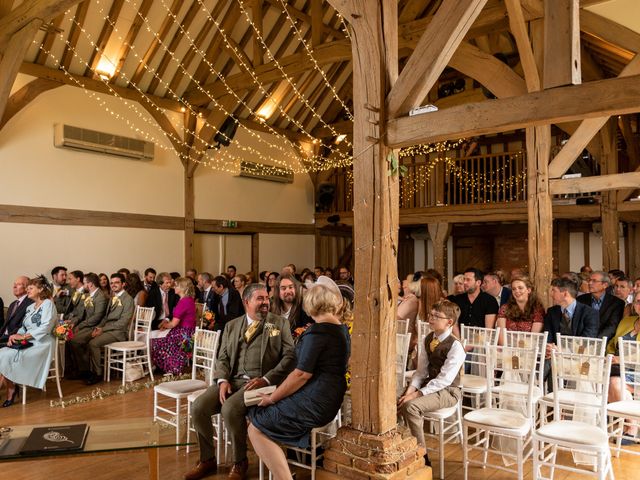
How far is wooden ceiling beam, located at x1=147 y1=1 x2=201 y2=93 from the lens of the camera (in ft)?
30.7

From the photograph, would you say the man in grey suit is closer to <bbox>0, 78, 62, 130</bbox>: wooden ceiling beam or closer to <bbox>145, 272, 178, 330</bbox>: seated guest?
<bbox>145, 272, 178, 330</bbox>: seated guest

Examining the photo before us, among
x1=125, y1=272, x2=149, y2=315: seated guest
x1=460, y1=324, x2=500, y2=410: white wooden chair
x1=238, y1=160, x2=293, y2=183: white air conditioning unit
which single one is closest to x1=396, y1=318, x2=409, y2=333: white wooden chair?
x1=460, y1=324, x2=500, y2=410: white wooden chair

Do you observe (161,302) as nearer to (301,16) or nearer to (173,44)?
(173,44)

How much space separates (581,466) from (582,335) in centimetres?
114

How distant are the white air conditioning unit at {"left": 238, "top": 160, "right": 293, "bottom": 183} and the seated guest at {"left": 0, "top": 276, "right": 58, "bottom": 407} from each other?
6876mm

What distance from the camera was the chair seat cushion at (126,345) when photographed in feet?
21.1

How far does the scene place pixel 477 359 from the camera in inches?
199

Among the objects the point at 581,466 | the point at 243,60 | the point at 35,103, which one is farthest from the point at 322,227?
the point at 581,466

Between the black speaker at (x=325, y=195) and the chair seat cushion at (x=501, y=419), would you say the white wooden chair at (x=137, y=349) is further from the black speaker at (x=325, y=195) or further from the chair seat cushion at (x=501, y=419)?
the black speaker at (x=325, y=195)

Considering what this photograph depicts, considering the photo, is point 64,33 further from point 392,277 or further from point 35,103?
point 392,277

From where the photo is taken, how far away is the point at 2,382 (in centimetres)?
584

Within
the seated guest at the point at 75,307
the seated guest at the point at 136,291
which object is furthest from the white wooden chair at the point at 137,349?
the seated guest at the point at 75,307

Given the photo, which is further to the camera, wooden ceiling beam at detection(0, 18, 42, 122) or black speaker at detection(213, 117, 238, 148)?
black speaker at detection(213, 117, 238, 148)

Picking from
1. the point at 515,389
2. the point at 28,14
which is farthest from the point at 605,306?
the point at 28,14
